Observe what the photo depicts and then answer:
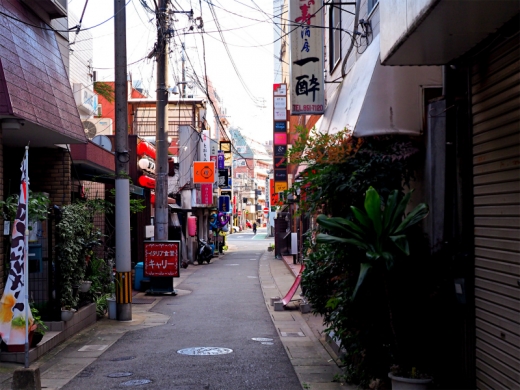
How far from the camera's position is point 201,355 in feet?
33.9

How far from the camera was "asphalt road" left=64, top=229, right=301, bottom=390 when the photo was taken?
8555 mm

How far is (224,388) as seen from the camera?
26.8ft

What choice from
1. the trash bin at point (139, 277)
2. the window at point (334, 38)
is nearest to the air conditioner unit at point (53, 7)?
the window at point (334, 38)

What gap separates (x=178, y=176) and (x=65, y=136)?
79.1ft

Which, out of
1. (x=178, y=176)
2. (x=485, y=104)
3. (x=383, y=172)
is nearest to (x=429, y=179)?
(x=383, y=172)

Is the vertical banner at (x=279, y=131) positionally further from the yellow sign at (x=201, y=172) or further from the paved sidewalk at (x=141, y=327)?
the paved sidewalk at (x=141, y=327)

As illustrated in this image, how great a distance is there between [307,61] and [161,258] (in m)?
7.85

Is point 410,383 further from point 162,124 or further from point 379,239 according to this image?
point 162,124

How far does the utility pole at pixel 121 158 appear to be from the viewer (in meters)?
14.2

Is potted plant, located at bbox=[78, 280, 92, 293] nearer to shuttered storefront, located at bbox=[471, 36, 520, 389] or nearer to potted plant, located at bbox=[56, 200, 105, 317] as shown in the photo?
potted plant, located at bbox=[56, 200, 105, 317]

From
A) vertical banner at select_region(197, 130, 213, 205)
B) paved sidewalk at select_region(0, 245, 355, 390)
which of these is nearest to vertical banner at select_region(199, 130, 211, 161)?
vertical banner at select_region(197, 130, 213, 205)

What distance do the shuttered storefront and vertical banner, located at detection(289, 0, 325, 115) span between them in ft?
23.3

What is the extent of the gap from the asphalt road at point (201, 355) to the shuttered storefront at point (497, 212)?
2791mm

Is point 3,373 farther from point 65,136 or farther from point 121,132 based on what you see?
point 121,132
